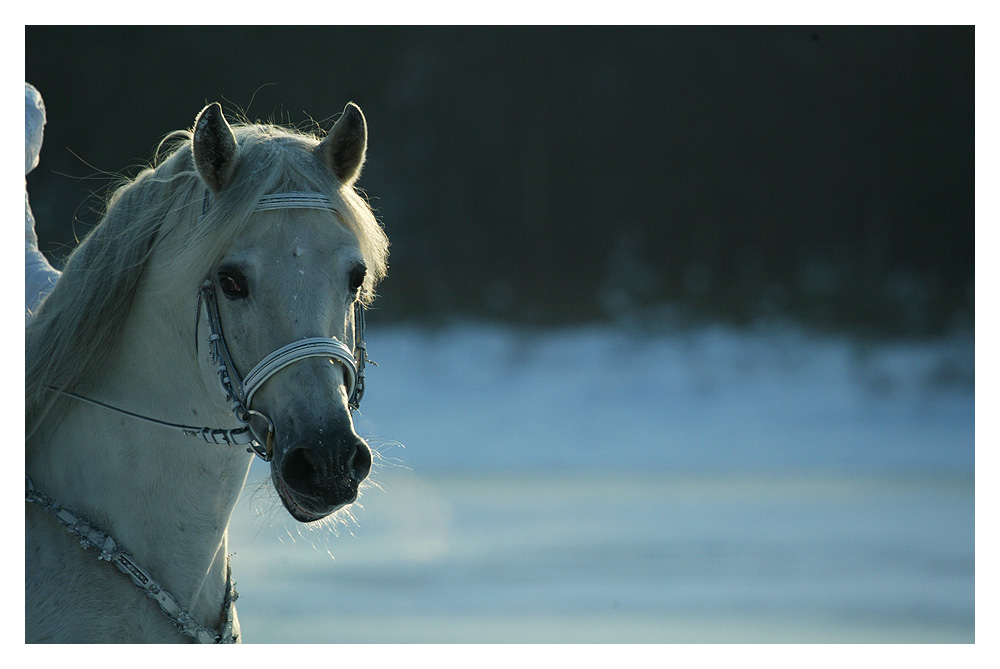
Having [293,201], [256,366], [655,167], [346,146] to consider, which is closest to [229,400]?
[256,366]

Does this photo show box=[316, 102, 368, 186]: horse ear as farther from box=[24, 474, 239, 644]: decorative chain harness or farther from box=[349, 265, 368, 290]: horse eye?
box=[24, 474, 239, 644]: decorative chain harness

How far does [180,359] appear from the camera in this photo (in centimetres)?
125

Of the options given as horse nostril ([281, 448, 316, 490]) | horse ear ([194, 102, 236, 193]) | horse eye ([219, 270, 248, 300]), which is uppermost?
horse ear ([194, 102, 236, 193])

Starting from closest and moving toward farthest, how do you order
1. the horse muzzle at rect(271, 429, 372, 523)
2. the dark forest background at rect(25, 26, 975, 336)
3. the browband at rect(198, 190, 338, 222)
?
the horse muzzle at rect(271, 429, 372, 523) < the browband at rect(198, 190, 338, 222) < the dark forest background at rect(25, 26, 975, 336)

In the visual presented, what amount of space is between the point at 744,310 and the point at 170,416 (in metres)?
8.24

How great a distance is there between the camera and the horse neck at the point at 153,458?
4.11 ft

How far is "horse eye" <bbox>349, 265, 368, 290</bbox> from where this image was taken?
120 cm

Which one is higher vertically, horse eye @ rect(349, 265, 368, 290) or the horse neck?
horse eye @ rect(349, 265, 368, 290)

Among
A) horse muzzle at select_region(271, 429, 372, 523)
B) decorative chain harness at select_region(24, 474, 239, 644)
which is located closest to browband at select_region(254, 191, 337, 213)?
horse muzzle at select_region(271, 429, 372, 523)

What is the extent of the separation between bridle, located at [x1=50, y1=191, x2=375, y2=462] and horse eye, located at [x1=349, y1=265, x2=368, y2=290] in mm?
100

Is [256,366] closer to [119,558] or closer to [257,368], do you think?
[257,368]
